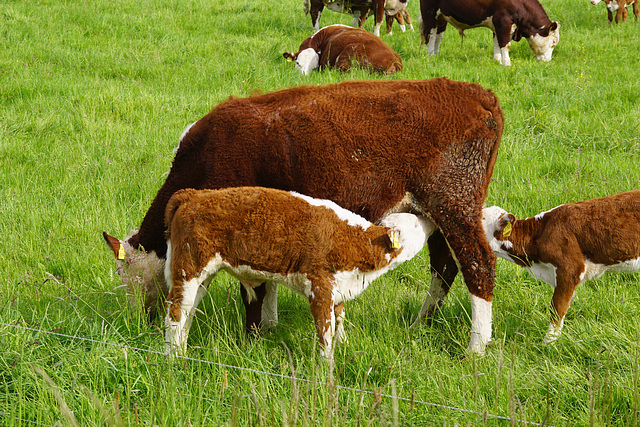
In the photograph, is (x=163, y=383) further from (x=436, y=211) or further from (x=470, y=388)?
(x=436, y=211)

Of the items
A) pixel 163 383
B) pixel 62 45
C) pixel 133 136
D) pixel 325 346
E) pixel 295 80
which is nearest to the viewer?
pixel 163 383

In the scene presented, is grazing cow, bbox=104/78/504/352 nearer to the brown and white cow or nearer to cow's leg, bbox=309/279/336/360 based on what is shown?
the brown and white cow

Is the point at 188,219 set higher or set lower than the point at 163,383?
higher

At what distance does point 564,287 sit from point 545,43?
949 cm

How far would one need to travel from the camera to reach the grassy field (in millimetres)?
3076

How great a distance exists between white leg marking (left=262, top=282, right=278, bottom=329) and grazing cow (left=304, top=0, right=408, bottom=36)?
12.2 meters

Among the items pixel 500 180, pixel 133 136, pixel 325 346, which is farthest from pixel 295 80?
pixel 325 346

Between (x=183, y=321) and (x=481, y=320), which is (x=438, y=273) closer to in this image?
(x=481, y=320)

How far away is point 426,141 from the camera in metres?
4.21

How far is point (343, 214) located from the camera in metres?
3.92

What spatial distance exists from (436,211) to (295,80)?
670 cm

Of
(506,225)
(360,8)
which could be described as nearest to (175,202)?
(506,225)

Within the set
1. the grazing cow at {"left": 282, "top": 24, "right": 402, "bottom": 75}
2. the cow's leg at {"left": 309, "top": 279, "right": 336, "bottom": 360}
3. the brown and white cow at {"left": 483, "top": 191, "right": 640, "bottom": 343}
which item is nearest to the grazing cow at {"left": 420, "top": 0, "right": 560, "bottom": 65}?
the grazing cow at {"left": 282, "top": 24, "right": 402, "bottom": 75}

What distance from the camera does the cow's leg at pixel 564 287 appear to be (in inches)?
172
